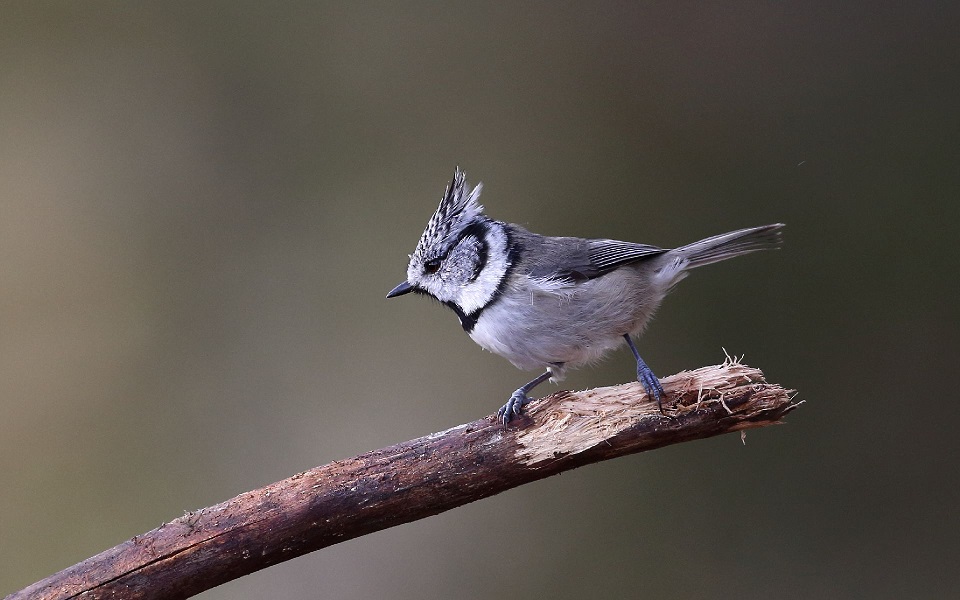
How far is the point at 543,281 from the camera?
259cm

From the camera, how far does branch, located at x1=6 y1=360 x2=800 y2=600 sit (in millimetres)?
2070

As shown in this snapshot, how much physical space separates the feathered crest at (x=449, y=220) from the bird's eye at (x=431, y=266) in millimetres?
18

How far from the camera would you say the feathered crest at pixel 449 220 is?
2732mm

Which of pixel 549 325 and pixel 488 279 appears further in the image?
pixel 488 279

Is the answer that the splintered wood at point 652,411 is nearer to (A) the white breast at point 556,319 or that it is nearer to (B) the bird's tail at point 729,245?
(A) the white breast at point 556,319

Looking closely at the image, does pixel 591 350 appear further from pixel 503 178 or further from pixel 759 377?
pixel 503 178

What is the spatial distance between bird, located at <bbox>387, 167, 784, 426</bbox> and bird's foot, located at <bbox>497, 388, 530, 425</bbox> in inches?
0.8

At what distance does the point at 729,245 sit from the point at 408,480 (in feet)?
4.65

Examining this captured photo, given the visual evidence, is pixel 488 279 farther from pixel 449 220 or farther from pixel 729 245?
pixel 729 245

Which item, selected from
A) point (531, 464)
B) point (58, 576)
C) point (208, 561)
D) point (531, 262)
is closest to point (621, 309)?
point (531, 262)

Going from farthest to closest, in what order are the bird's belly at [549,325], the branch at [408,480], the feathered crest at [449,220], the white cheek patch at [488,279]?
the feathered crest at [449,220] → the white cheek patch at [488,279] → the bird's belly at [549,325] → the branch at [408,480]

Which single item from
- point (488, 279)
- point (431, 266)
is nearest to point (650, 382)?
point (488, 279)

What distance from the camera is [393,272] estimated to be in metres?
4.09

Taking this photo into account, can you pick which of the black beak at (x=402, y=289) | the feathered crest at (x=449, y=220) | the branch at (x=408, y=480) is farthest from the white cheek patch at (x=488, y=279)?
the branch at (x=408, y=480)
